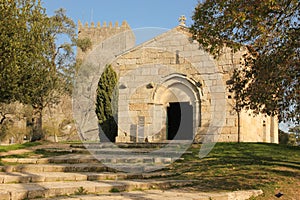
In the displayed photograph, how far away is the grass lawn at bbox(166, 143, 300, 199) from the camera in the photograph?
834 centimetres

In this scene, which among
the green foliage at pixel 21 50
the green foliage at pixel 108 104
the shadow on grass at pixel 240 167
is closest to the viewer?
the shadow on grass at pixel 240 167

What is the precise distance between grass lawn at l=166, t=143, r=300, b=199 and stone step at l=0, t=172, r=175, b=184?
1059mm

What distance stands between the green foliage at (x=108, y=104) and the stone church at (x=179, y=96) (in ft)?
8.01

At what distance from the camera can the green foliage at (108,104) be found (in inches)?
856

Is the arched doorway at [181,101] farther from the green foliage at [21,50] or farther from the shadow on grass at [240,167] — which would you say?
the green foliage at [21,50]

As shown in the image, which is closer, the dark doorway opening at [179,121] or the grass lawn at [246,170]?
the grass lawn at [246,170]

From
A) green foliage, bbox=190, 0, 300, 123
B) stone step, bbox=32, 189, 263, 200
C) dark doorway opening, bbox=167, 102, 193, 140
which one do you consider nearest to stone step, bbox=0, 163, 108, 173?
stone step, bbox=32, 189, 263, 200

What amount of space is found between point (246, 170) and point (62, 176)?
16.5 ft

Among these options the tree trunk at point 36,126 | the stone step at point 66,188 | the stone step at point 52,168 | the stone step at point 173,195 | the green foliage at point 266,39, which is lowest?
the stone step at point 173,195

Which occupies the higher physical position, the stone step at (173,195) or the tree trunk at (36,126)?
the tree trunk at (36,126)

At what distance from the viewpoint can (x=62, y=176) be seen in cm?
822

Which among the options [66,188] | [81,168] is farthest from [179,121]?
[66,188]

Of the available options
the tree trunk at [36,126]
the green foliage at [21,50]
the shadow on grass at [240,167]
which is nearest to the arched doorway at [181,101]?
the shadow on grass at [240,167]

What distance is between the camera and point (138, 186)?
7992 mm
